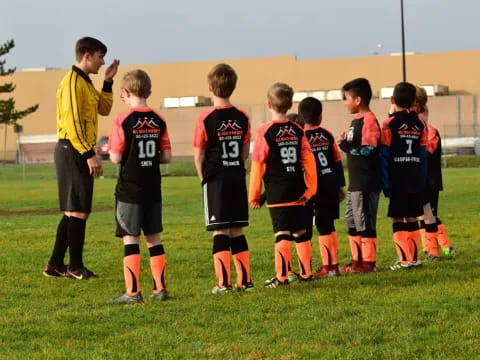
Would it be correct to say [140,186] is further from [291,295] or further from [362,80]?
[362,80]

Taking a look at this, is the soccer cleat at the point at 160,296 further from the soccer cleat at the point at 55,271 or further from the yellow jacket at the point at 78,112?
the soccer cleat at the point at 55,271

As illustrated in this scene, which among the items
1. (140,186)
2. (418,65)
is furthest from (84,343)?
(418,65)

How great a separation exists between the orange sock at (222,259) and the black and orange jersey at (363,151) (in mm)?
1813

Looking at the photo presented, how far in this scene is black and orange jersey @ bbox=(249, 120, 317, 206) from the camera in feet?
29.5

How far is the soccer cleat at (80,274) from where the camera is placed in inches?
398

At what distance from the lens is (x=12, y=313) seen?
26.1ft

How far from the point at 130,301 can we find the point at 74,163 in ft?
7.39

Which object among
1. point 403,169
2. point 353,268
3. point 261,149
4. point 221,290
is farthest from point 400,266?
point 221,290

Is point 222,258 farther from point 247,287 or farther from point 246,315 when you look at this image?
point 246,315

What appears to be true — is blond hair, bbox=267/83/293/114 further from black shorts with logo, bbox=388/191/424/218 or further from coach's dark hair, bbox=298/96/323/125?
black shorts with logo, bbox=388/191/424/218

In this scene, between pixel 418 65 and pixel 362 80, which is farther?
pixel 418 65

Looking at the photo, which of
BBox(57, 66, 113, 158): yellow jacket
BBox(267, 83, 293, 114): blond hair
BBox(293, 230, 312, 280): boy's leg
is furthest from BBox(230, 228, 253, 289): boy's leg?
BBox(57, 66, 113, 158): yellow jacket

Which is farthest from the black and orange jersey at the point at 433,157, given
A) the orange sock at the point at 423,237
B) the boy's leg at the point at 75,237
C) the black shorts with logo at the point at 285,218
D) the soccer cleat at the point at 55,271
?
the soccer cleat at the point at 55,271

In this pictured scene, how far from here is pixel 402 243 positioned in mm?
10320
